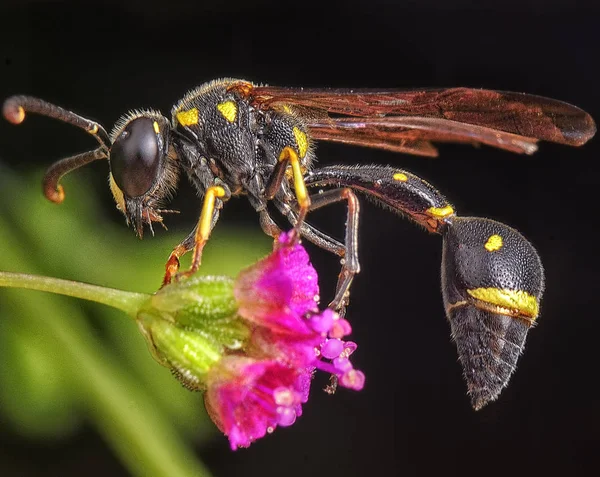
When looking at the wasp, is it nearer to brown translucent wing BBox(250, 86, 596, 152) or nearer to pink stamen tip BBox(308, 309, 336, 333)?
brown translucent wing BBox(250, 86, 596, 152)

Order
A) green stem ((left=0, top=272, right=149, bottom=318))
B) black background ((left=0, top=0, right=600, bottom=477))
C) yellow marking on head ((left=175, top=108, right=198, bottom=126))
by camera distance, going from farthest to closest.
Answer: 1. black background ((left=0, top=0, right=600, bottom=477))
2. yellow marking on head ((left=175, top=108, right=198, bottom=126))
3. green stem ((left=0, top=272, right=149, bottom=318))

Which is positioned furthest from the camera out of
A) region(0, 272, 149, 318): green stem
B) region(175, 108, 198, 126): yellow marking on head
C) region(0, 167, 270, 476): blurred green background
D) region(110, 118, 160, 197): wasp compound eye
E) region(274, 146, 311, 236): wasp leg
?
region(0, 167, 270, 476): blurred green background

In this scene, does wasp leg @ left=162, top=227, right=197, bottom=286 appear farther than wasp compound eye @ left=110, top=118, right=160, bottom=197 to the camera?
No

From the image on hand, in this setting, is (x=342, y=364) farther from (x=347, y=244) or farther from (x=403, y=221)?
(x=403, y=221)

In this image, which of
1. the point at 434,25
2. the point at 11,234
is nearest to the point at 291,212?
the point at 11,234

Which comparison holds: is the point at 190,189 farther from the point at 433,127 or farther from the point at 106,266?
the point at 433,127

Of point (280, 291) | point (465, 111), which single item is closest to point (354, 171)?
point (465, 111)

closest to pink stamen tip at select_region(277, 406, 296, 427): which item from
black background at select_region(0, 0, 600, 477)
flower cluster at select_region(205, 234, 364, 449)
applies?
flower cluster at select_region(205, 234, 364, 449)

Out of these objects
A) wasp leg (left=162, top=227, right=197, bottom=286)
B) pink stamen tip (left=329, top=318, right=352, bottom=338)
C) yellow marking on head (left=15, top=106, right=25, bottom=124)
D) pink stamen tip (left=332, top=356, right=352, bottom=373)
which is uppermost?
yellow marking on head (left=15, top=106, right=25, bottom=124)
